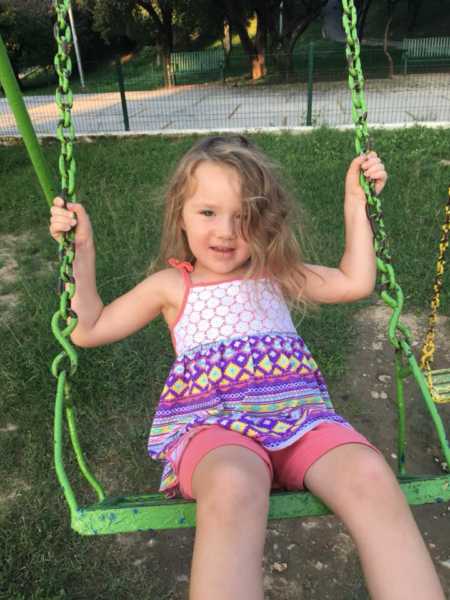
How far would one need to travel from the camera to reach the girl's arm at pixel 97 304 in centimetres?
146

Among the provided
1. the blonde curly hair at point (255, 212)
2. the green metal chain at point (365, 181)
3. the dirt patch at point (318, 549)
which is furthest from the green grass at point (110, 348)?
the green metal chain at point (365, 181)

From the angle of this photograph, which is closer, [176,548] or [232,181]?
[232,181]

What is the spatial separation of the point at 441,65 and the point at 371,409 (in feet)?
28.9

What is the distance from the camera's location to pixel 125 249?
3.95 metres

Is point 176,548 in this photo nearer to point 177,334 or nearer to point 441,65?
point 177,334

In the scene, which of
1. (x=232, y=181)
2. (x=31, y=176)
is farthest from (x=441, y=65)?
(x=232, y=181)

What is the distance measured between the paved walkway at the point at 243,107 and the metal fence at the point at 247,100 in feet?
0.05

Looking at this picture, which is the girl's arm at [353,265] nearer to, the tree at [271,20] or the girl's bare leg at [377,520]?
the girl's bare leg at [377,520]

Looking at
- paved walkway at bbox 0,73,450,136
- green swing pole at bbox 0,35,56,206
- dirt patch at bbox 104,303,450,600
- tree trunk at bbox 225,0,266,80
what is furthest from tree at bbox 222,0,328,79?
green swing pole at bbox 0,35,56,206

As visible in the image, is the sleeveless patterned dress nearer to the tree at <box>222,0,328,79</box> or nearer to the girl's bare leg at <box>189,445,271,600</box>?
the girl's bare leg at <box>189,445,271,600</box>

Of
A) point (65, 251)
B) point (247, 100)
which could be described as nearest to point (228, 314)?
point (65, 251)

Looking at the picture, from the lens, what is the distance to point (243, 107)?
10.1m

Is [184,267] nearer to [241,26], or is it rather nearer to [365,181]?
[365,181]

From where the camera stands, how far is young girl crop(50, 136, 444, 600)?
43.3 inches
